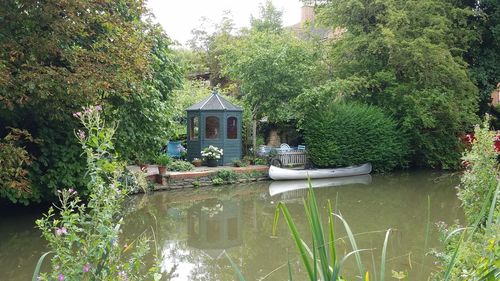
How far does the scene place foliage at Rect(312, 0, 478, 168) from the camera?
1471cm

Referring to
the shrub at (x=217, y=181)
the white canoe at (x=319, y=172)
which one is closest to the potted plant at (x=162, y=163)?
the shrub at (x=217, y=181)

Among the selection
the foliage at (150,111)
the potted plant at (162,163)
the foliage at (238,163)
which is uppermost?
the foliage at (150,111)

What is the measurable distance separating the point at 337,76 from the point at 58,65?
414 inches

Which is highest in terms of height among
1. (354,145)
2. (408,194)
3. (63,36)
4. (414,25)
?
(414,25)

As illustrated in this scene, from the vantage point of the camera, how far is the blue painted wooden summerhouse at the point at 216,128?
1404 centimetres

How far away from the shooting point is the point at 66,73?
6562 millimetres

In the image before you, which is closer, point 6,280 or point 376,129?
point 6,280

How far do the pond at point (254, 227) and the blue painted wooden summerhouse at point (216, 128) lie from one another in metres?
1.92

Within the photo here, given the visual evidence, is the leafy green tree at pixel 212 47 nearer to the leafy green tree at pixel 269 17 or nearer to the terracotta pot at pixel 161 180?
the leafy green tree at pixel 269 17

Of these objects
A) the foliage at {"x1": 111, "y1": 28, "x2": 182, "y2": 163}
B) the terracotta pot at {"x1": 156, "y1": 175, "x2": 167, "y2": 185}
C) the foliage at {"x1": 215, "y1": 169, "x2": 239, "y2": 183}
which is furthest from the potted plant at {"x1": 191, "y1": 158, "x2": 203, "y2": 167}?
the foliage at {"x1": 111, "y1": 28, "x2": 182, "y2": 163}

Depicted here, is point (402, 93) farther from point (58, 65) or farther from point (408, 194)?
point (58, 65)

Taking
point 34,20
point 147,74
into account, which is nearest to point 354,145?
point 147,74

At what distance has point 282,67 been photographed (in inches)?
567

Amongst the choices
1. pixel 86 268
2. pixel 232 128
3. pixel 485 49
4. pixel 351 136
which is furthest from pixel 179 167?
pixel 485 49
